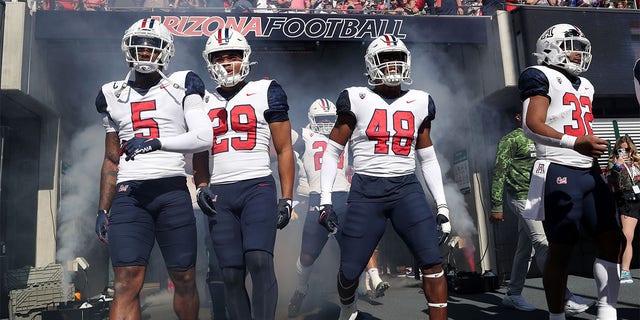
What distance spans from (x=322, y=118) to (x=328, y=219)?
3.07 meters

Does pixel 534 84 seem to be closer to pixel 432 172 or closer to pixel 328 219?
pixel 432 172

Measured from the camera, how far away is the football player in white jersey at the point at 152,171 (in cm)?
356

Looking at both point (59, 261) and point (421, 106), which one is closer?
point (421, 106)

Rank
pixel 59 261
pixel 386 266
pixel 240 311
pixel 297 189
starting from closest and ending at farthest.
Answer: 1. pixel 240 311
2. pixel 297 189
3. pixel 59 261
4. pixel 386 266

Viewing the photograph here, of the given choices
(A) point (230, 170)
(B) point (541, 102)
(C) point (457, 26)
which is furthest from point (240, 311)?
(C) point (457, 26)

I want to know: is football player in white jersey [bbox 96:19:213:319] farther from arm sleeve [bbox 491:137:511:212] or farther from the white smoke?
the white smoke

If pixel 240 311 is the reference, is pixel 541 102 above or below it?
above

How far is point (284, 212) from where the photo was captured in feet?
12.8

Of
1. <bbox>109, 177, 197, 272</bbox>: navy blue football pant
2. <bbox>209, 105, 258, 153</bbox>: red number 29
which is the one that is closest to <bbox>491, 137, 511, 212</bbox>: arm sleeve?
<bbox>209, 105, 258, 153</bbox>: red number 29

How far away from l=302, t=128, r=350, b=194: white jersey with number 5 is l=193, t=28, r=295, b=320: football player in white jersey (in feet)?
8.12

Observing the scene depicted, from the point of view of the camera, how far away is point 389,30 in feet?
27.3

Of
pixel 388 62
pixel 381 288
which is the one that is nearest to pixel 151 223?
pixel 388 62

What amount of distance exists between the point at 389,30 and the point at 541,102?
4.64 m

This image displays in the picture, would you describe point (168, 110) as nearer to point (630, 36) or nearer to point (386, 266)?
point (386, 266)
